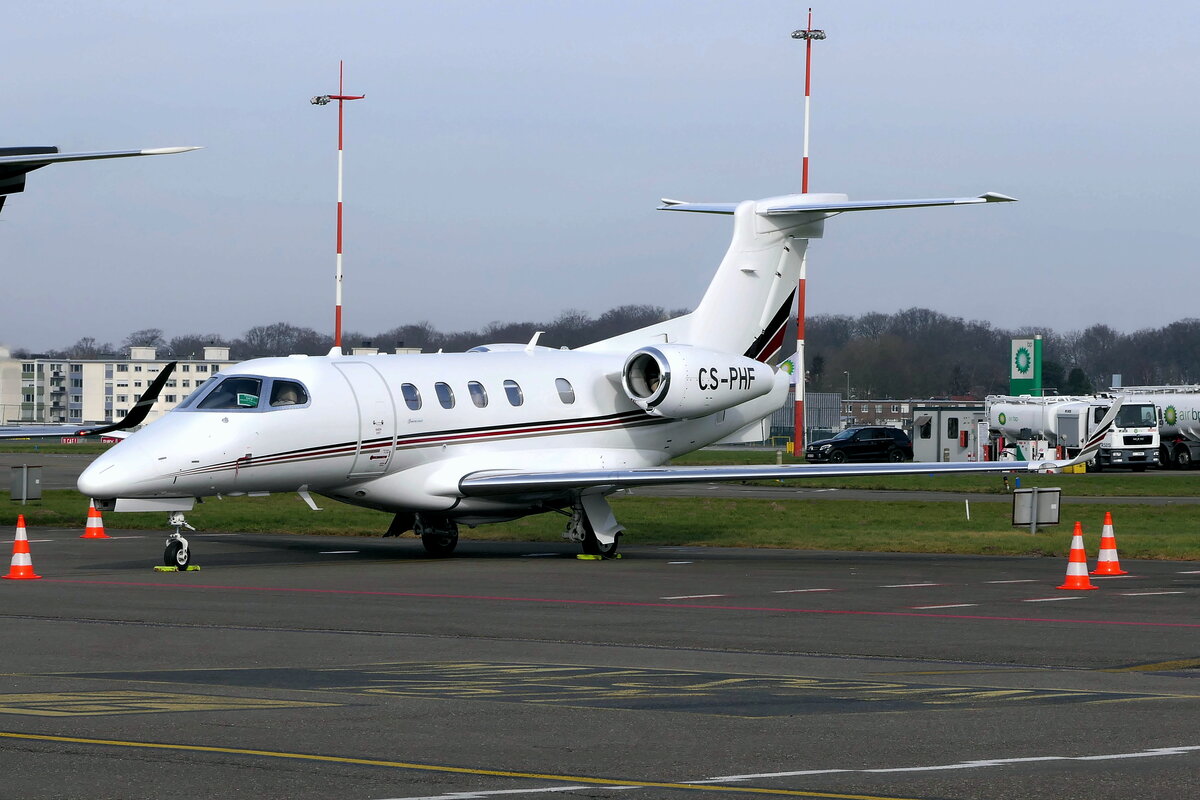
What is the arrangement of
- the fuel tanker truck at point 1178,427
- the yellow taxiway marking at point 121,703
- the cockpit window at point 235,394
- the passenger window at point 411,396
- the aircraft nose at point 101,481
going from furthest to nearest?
the fuel tanker truck at point 1178,427
the passenger window at point 411,396
the cockpit window at point 235,394
the aircraft nose at point 101,481
the yellow taxiway marking at point 121,703

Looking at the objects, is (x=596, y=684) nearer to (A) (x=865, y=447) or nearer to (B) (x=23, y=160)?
(B) (x=23, y=160)

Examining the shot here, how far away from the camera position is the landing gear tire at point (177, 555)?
21.4m

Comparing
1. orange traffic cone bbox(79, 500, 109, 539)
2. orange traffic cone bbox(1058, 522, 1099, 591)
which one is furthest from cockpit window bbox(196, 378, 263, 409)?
orange traffic cone bbox(1058, 522, 1099, 591)

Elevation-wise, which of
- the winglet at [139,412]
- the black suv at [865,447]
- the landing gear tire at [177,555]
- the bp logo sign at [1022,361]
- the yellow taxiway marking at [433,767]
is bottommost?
the black suv at [865,447]

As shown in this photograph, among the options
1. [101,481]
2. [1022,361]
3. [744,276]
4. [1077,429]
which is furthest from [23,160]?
[1022,361]

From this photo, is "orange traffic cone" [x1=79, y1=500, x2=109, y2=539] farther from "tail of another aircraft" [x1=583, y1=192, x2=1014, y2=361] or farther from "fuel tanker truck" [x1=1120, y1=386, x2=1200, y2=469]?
"fuel tanker truck" [x1=1120, y1=386, x2=1200, y2=469]

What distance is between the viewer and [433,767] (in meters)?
7.95

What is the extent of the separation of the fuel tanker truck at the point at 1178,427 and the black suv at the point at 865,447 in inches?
388

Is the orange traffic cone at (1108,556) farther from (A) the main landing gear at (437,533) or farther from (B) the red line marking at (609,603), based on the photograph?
(A) the main landing gear at (437,533)

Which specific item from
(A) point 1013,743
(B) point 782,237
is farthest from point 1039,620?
(B) point 782,237

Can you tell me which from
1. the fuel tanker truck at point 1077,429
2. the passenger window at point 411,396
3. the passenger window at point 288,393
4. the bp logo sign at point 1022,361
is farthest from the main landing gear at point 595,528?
the bp logo sign at point 1022,361

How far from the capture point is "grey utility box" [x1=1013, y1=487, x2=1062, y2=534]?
81.9 ft

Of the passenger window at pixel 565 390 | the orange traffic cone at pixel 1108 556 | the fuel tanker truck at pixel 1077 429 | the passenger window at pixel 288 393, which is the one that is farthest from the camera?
the fuel tanker truck at pixel 1077 429

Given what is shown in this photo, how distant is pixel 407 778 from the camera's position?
7656 mm
